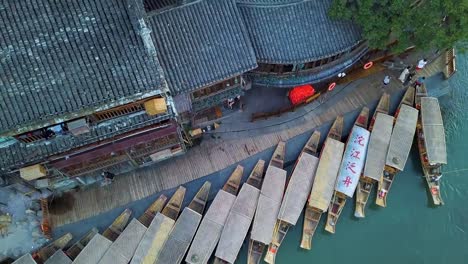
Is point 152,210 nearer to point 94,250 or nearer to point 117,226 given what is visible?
point 117,226

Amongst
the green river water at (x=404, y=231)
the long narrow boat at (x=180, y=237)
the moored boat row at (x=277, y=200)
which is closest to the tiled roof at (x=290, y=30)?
the moored boat row at (x=277, y=200)

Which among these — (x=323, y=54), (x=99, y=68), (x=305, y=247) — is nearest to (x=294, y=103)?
(x=323, y=54)

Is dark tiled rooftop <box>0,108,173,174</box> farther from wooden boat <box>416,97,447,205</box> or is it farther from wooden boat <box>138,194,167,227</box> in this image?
wooden boat <box>416,97,447,205</box>

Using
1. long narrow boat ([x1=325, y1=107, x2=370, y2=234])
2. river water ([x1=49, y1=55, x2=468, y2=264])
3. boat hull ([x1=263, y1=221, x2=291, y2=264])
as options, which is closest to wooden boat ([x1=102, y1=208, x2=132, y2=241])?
river water ([x1=49, y1=55, x2=468, y2=264])

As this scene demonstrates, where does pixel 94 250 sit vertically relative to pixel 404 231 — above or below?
above

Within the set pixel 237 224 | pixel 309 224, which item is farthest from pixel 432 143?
pixel 237 224

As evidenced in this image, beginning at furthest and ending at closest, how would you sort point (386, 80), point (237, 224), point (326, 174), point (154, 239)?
point (386, 80), point (326, 174), point (237, 224), point (154, 239)

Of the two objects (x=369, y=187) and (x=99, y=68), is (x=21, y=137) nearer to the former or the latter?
(x=99, y=68)

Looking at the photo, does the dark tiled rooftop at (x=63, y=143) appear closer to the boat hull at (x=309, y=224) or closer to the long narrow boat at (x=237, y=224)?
the long narrow boat at (x=237, y=224)
